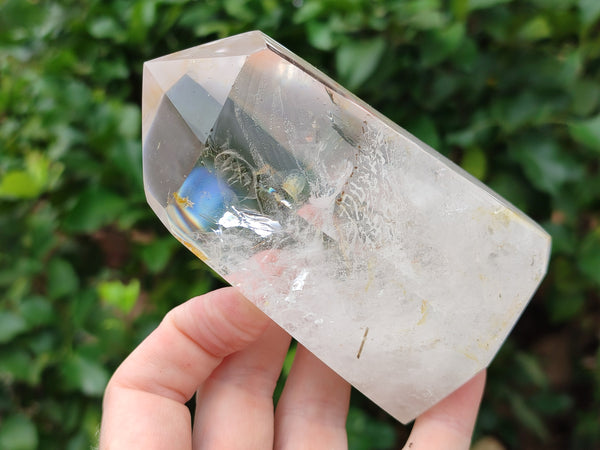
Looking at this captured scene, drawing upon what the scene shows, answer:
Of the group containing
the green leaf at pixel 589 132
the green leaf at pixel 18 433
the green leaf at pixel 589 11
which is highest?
the green leaf at pixel 589 11

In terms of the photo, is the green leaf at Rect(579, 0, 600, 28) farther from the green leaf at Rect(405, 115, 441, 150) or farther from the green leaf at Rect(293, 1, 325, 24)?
the green leaf at Rect(293, 1, 325, 24)

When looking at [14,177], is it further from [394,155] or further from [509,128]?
[509,128]

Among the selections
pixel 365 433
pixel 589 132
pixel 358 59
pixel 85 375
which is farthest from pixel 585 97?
pixel 85 375

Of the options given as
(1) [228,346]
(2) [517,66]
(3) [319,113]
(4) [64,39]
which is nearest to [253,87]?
(3) [319,113]

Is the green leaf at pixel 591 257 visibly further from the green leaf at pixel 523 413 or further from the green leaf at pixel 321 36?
the green leaf at pixel 321 36

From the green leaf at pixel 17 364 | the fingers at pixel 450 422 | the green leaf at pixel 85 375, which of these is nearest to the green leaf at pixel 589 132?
the fingers at pixel 450 422

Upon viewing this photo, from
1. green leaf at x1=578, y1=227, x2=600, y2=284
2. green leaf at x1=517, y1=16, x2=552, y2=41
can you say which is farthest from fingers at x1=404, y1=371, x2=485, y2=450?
green leaf at x1=517, y1=16, x2=552, y2=41
